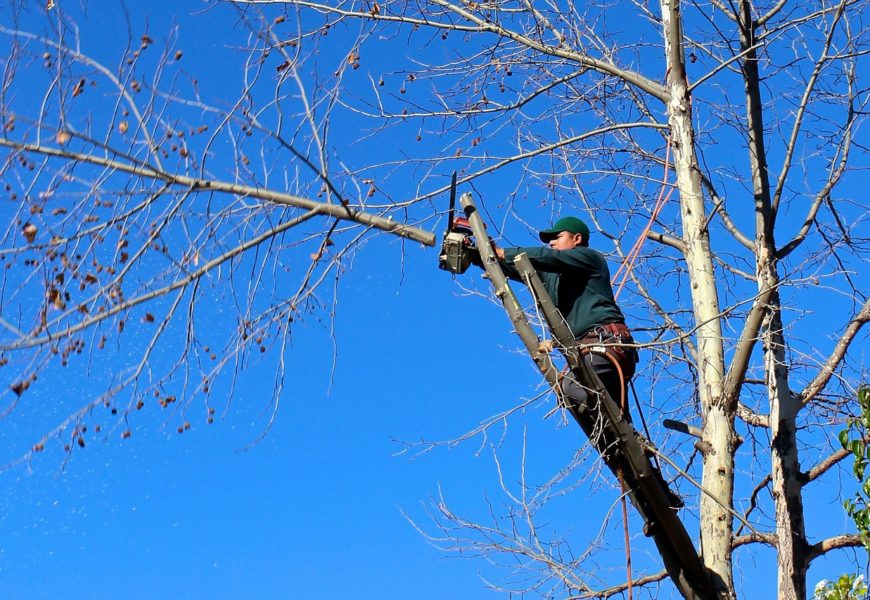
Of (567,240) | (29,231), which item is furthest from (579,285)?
(29,231)

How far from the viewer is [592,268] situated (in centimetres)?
638

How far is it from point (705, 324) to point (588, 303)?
890 mm

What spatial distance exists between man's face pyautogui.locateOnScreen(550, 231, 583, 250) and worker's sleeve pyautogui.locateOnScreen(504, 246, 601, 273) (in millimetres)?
461

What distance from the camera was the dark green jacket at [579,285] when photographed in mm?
6188

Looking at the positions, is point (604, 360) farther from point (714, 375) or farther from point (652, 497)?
point (714, 375)

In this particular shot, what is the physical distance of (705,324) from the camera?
6.85 metres

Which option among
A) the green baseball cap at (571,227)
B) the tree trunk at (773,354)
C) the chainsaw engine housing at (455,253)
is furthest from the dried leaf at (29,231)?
the tree trunk at (773,354)

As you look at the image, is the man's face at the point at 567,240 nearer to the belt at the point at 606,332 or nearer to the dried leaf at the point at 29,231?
the belt at the point at 606,332

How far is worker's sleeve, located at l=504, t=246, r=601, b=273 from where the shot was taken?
6059 mm

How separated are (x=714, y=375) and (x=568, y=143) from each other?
1926 mm

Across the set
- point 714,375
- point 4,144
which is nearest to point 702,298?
point 714,375

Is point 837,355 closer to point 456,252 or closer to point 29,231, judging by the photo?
point 456,252

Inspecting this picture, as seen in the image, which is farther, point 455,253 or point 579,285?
point 579,285

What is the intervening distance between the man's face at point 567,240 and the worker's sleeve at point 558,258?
0.46 meters
